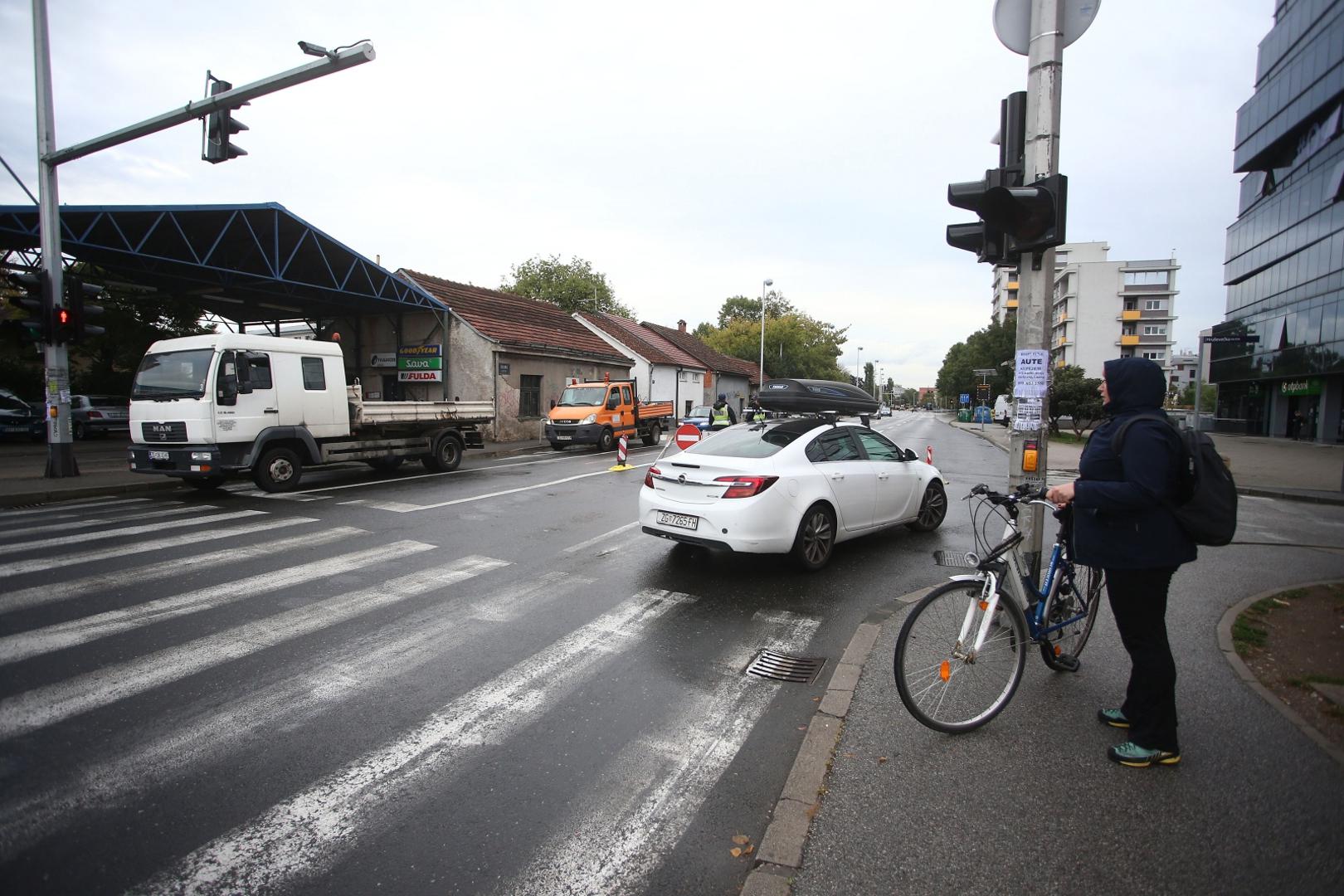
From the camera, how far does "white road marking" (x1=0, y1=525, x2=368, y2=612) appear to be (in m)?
5.52

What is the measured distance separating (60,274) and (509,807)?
14.9 meters

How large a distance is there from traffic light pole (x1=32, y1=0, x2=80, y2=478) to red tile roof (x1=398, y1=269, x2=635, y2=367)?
1241cm

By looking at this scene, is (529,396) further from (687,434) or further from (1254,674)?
(1254,674)

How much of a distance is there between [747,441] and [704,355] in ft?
143

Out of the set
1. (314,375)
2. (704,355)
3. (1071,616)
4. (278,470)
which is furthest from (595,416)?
(704,355)

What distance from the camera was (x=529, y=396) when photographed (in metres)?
26.1

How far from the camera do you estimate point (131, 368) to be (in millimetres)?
30219

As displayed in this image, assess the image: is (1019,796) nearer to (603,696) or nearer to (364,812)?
(603,696)

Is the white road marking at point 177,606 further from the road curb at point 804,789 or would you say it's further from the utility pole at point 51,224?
the utility pole at point 51,224

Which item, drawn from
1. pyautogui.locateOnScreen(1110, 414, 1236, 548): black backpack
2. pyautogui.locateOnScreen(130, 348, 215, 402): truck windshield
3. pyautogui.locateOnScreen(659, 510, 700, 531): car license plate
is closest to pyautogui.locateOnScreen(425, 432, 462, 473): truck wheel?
pyautogui.locateOnScreen(130, 348, 215, 402): truck windshield

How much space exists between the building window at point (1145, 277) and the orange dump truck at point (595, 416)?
83376mm

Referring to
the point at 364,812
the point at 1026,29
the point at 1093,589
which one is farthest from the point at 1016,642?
the point at 1026,29

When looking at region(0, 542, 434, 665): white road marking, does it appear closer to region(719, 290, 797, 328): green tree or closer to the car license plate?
the car license plate

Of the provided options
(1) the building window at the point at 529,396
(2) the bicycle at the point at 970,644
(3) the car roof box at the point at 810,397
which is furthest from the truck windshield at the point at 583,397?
(2) the bicycle at the point at 970,644
